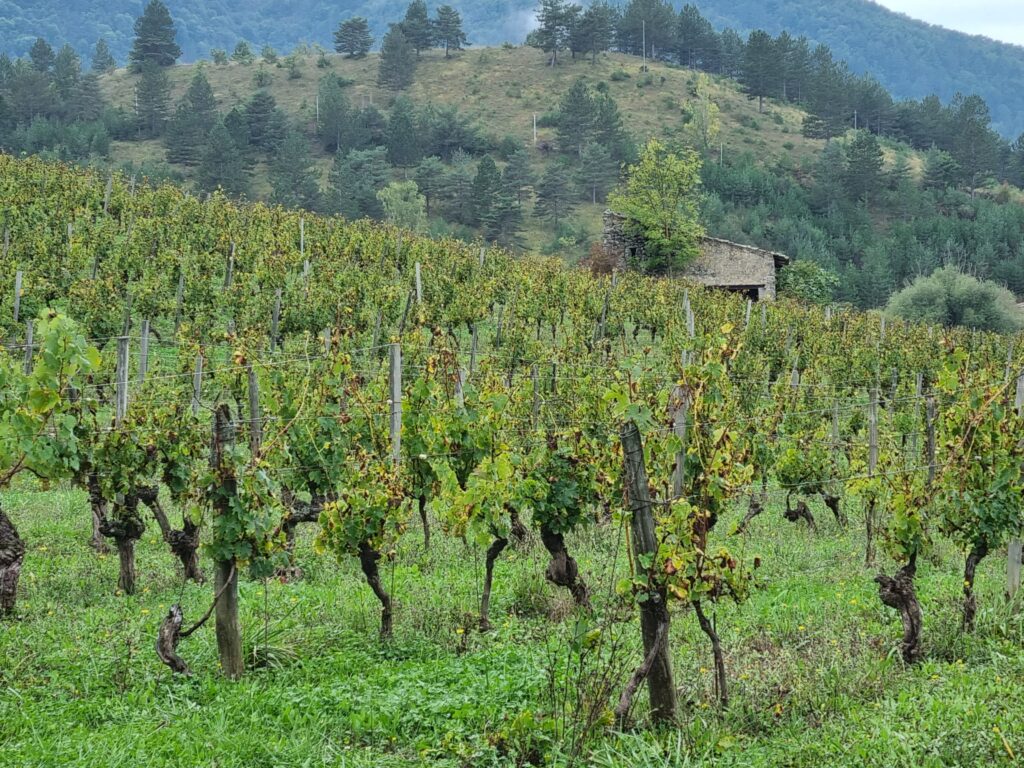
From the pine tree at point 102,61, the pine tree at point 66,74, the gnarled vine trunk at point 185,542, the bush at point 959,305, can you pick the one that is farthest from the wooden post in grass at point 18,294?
the pine tree at point 102,61

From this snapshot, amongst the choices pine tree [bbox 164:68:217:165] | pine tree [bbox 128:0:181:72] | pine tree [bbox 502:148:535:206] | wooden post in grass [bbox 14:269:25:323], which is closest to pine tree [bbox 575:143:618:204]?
pine tree [bbox 502:148:535:206]

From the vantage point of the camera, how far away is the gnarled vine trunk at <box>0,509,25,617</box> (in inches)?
357

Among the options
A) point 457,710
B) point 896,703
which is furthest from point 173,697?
point 896,703

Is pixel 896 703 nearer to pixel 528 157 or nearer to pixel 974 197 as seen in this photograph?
pixel 528 157

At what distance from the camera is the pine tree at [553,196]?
72.7 meters

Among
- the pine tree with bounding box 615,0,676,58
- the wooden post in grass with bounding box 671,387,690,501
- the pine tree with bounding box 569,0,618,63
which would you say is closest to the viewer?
the wooden post in grass with bounding box 671,387,690,501

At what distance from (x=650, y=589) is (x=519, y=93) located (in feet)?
302

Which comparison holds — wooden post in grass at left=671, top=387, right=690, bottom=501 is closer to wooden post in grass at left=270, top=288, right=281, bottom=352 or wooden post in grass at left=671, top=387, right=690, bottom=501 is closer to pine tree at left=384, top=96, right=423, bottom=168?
wooden post in grass at left=270, top=288, right=281, bottom=352

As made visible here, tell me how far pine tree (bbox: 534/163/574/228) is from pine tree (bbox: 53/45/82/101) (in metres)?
39.1

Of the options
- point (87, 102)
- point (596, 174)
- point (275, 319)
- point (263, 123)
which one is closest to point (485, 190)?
point (596, 174)

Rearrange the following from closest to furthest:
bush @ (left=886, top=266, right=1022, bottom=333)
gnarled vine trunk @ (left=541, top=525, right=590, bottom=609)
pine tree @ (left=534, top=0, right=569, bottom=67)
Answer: gnarled vine trunk @ (left=541, top=525, right=590, bottom=609)
bush @ (left=886, top=266, right=1022, bottom=333)
pine tree @ (left=534, top=0, right=569, bottom=67)

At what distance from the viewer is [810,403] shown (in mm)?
21484

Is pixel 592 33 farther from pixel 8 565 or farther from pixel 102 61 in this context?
pixel 8 565

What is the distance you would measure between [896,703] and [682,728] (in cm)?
157
